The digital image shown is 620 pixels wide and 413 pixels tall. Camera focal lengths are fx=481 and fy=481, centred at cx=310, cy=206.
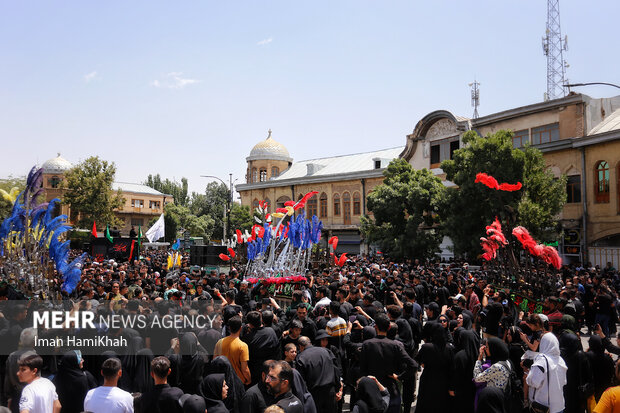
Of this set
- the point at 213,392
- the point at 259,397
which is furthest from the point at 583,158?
the point at 213,392

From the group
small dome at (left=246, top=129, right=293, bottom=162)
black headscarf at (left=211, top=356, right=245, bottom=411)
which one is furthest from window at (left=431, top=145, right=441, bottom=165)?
black headscarf at (left=211, top=356, right=245, bottom=411)

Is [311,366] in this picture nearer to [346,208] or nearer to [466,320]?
[466,320]

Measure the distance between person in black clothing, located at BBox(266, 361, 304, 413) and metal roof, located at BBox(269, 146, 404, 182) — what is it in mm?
34683

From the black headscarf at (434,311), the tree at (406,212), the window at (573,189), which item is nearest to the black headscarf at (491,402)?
the black headscarf at (434,311)

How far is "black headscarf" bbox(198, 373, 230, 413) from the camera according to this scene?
4.51 meters

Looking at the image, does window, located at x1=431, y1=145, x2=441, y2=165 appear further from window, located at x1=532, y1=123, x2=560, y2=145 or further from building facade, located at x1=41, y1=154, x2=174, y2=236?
building facade, located at x1=41, y1=154, x2=174, y2=236

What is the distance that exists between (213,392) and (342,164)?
39193 millimetres

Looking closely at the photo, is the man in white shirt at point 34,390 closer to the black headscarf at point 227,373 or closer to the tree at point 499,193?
the black headscarf at point 227,373

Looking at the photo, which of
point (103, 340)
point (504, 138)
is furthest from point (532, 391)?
point (504, 138)

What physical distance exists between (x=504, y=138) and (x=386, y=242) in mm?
8975

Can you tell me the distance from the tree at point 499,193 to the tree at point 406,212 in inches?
105

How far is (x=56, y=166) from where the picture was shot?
5553 cm

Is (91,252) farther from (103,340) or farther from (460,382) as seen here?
(460,382)

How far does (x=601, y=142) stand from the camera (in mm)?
22172
